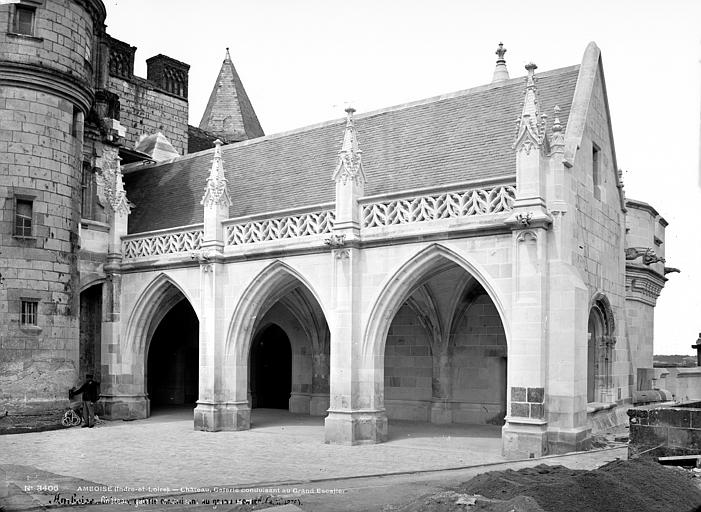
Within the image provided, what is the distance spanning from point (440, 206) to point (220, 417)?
751 cm

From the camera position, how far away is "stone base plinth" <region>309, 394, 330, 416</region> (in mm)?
22375

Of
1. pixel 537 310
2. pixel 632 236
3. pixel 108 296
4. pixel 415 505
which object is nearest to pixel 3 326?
pixel 108 296

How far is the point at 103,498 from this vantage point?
32.3ft

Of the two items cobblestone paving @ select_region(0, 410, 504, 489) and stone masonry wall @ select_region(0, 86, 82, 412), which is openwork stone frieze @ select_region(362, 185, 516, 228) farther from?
stone masonry wall @ select_region(0, 86, 82, 412)

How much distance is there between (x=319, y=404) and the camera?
22.5m

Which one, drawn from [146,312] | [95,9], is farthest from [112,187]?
[95,9]

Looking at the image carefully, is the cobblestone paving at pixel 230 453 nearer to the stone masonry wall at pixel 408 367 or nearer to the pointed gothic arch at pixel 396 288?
the stone masonry wall at pixel 408 367

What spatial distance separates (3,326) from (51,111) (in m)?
5.33

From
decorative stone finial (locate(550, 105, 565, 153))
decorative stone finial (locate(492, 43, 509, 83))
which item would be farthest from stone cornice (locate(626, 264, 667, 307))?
decorative stone finial (locate(550, 105, 565, 153))

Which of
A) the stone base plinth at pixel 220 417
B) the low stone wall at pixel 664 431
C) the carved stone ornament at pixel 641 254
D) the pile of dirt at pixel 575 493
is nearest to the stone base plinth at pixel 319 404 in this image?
the stone base plinth at pixel 220 417

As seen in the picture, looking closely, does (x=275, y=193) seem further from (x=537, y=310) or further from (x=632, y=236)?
(x=632, y=236)

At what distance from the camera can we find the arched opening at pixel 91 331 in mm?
21812

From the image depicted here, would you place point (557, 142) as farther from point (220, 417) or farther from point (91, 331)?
point (91, 331)

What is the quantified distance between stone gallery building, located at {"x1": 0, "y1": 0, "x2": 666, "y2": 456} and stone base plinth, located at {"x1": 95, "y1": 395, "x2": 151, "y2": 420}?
82 mm
